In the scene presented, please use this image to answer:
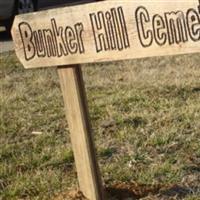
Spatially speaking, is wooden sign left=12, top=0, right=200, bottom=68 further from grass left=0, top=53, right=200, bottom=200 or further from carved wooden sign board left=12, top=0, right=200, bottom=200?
grass left=0, top=53, right=200, bottom=200

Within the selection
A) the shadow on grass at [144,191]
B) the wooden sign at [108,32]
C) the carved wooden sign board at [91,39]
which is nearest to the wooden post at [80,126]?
the carved wooden sign board at [91,39]

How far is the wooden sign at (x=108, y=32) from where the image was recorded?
3.01m

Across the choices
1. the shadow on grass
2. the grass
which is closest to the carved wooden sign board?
the shadow on grass

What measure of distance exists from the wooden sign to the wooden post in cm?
12

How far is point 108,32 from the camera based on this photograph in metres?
3.29

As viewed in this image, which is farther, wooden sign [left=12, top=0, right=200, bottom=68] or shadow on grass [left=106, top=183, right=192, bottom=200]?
shadow on grass [left=106, top=183, right=192, bottom=200]

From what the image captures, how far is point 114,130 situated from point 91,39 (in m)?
2.09

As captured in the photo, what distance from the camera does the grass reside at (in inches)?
173

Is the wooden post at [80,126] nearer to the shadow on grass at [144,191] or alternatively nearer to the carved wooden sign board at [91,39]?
the carved wooden sign board at [91,39]

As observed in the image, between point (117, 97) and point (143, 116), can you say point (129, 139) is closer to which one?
point (143, 116)

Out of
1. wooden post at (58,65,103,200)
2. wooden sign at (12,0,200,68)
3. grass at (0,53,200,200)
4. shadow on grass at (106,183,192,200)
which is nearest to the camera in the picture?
wooden sign at (12,0,200,68)

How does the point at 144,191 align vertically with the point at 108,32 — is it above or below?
below

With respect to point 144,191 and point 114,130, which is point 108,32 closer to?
point 144,191

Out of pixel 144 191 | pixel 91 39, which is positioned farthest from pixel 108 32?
pixel 144 191
